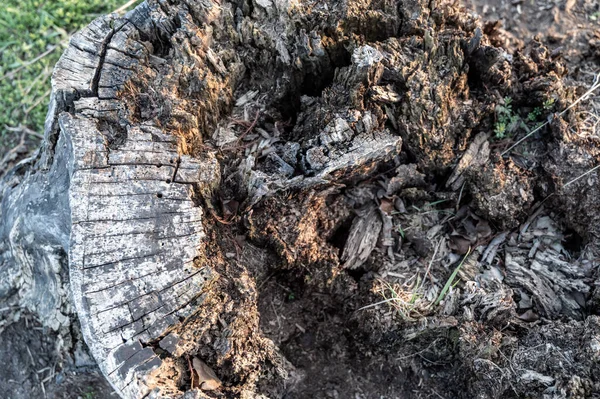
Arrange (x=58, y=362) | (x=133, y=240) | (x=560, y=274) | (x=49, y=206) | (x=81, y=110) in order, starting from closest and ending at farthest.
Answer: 1. (x=133, y=240)
2. (x=81, y=110)
3. (x=49, y=206)
4. (x=560, y=274)
5. (x=58, y=362)

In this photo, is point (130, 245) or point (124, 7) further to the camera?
point (124, 7)

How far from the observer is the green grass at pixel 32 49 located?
4.77 meters

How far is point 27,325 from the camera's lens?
3.62m

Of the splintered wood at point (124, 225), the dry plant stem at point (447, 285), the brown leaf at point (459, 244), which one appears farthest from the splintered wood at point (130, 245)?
the brown leaf at point (459, 244)

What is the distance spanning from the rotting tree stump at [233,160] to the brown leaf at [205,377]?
34mm

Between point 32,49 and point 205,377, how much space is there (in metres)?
4.23

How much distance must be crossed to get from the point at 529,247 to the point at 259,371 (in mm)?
1883

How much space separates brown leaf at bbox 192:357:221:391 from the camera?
2338mm

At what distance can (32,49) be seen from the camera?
4.93m

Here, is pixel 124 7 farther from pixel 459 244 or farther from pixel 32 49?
pixel 459 244

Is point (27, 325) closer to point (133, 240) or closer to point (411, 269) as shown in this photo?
point (133, 240)

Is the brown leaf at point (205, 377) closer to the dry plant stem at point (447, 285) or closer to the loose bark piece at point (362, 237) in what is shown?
the loose bark piece at point (362, 237)

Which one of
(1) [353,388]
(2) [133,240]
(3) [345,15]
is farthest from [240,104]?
(1) [353,388]

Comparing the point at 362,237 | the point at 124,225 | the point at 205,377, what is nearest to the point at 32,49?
the point at 124,225
